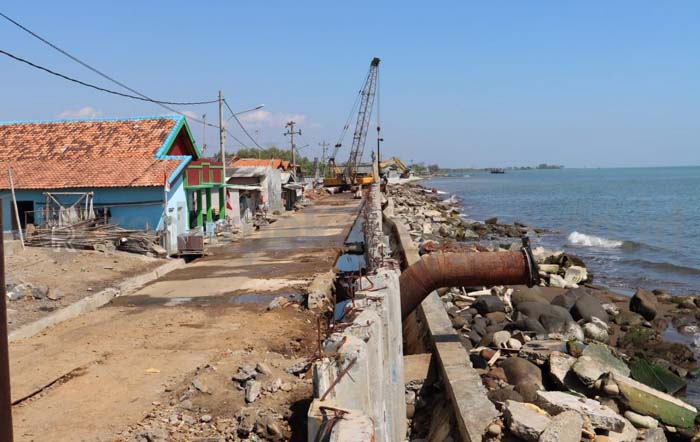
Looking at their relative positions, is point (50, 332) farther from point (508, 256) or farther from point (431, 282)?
point (508, 256)

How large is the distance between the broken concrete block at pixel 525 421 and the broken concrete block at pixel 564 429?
109 mm

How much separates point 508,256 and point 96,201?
53.5ft

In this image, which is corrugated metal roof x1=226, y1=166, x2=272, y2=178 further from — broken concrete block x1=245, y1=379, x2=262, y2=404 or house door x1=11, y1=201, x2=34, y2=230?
broken concrete block x1=245, y1=379, x2=262, y2=404

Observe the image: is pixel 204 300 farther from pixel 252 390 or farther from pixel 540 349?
pixel 540 349

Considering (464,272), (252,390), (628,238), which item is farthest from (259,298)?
(628,238)

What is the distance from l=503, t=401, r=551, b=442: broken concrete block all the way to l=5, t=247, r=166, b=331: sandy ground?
9.11 meters

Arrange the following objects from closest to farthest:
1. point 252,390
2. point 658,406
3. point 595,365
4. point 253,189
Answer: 1. point 252,390
2. point 658,406
3. point 595,365
4. point 253,189

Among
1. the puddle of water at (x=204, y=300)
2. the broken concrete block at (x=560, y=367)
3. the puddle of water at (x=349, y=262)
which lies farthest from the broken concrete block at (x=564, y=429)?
the puddle of water at (x=349, y=262)

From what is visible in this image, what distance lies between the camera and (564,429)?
6293 millimetres

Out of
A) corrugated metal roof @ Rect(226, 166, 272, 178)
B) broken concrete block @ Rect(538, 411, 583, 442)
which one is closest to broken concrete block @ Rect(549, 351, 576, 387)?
broken concrete block @ Rect(538, 411, 583, 442)

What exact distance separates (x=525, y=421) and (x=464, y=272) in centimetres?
352

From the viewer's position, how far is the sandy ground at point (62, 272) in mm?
12688

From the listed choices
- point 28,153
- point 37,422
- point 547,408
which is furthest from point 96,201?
point 547,408

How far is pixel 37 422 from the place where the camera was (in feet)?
23.2
